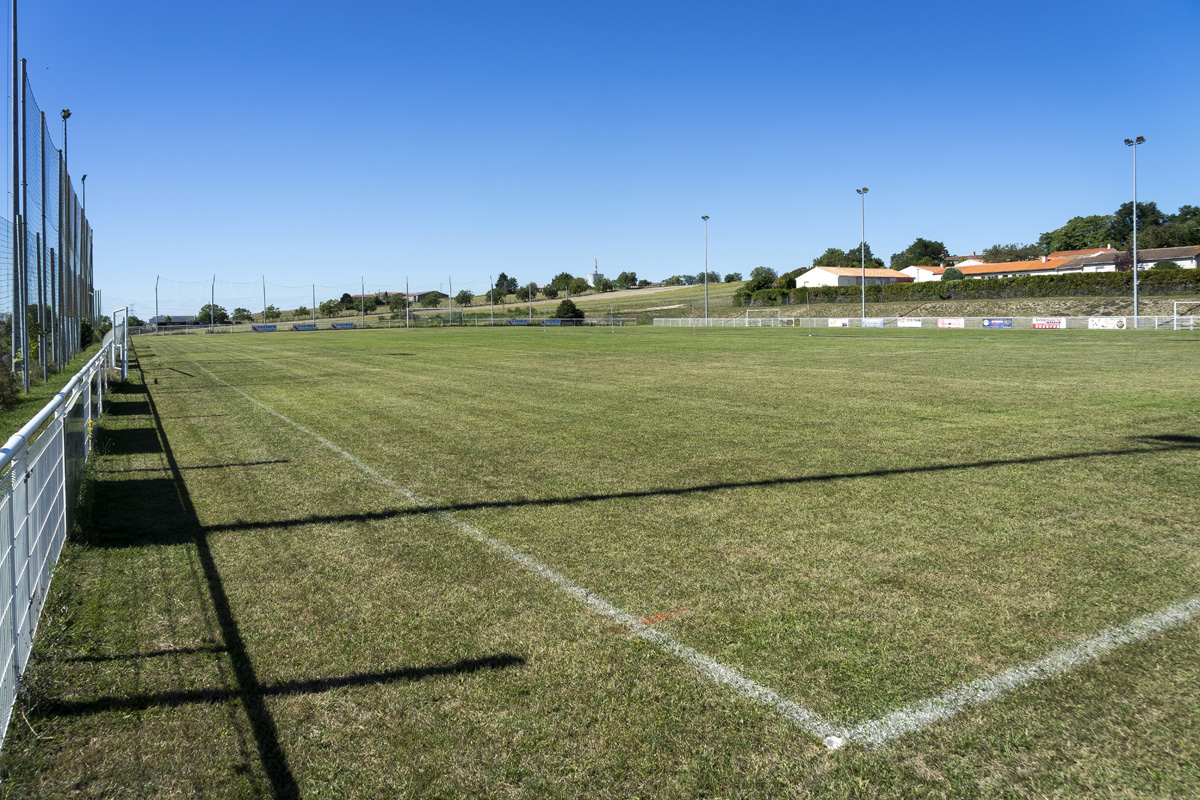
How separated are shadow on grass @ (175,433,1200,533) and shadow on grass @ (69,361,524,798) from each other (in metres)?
0.59

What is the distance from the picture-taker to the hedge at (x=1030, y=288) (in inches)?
2267

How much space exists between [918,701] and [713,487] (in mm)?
4138

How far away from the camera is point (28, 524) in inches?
159

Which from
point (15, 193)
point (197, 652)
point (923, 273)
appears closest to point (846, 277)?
point (923, 273)

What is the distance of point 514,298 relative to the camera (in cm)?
16738

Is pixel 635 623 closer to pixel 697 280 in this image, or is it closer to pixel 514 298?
pixel 514 298

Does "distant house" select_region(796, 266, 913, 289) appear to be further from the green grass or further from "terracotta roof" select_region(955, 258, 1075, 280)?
the green grass

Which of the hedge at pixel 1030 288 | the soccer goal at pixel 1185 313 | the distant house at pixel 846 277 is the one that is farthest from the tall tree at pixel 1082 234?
the soccer goal at pixel 1185 313

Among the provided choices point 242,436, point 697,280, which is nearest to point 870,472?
point 242,436

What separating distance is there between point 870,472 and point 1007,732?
5069 millimetres

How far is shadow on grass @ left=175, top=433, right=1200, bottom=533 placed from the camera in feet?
21.3

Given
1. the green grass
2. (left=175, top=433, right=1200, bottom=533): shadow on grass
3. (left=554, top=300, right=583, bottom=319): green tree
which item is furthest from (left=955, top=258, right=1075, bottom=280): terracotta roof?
the green grass

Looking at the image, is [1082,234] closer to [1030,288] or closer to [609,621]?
A: [1030,288]

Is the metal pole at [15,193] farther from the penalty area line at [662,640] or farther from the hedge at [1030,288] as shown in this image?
the hedge at [1030,288]
